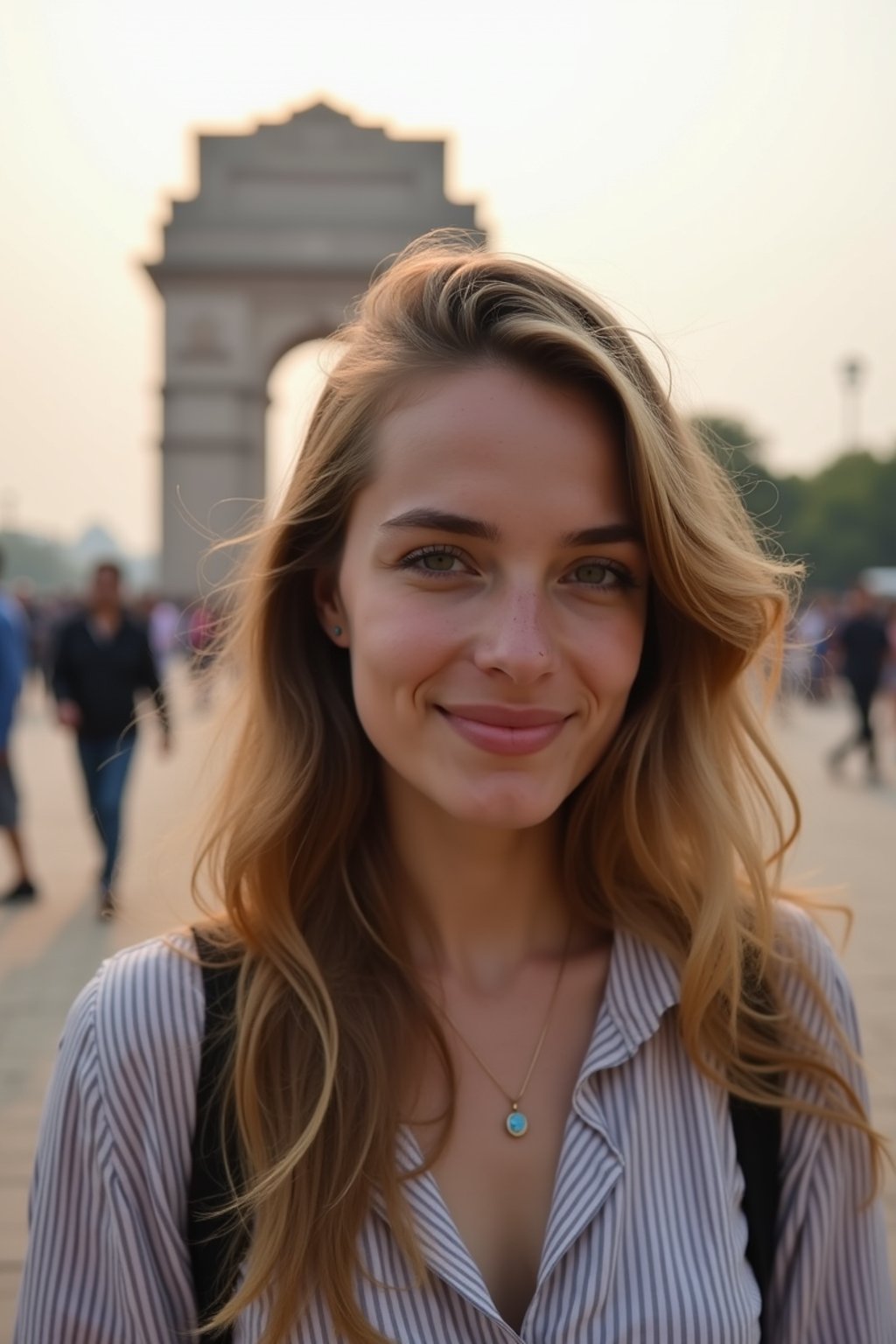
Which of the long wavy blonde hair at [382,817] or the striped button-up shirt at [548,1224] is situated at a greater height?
the long wavy blonde hair at [382,817]

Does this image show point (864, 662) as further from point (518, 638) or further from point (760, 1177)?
point (518, 638)

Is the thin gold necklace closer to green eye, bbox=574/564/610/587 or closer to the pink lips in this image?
the pink lips

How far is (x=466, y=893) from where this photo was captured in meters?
2.08

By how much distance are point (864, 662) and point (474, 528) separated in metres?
13.3

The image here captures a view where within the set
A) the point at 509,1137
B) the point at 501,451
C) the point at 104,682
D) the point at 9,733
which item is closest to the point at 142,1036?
the point at 509,1137

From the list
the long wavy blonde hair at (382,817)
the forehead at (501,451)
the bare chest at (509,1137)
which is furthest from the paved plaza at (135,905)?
the forehead at (501,451)

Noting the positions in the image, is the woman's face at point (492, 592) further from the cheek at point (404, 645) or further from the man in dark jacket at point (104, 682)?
the man in dark jacket at point (104, 682)

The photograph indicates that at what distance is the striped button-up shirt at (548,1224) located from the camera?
172 cm

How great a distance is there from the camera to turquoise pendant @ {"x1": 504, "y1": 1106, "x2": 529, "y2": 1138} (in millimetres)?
1910

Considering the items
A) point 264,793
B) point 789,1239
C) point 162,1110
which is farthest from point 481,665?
point 789,1239

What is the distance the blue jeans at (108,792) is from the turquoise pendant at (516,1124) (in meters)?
6.12

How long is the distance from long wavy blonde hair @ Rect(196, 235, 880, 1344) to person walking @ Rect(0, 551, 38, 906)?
6.37 metres

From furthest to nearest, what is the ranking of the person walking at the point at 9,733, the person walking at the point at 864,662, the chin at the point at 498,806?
the person walking at the point at 864,662, the person walking at the point at 9,733, the chin at the point at 498,806

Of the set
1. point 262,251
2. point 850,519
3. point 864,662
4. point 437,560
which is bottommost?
point 437,560
